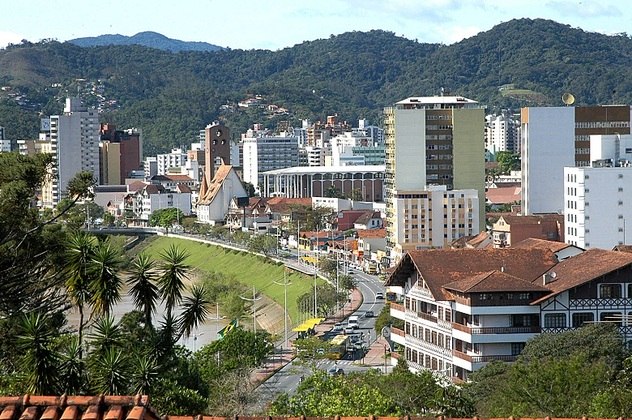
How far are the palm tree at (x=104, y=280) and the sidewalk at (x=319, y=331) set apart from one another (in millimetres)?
12947

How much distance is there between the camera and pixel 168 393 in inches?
768

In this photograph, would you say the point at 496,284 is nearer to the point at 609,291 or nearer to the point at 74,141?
the point at 609,291

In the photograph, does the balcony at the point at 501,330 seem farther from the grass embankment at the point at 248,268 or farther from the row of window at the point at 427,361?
the grass embankment at the point at 248,268

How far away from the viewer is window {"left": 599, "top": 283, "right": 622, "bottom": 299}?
97.3ft

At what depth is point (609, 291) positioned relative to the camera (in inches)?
1171

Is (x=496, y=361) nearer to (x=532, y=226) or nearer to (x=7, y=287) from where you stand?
(x=7, y=287)

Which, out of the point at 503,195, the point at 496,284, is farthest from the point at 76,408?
the point at 503,195

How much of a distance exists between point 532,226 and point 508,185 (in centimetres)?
5668

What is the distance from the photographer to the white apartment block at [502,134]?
170250mm

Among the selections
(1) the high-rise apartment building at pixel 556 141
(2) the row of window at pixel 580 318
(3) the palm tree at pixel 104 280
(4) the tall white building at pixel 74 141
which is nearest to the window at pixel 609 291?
(2) the row of window at pixel 580 318

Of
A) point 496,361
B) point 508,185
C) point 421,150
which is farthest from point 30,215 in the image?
point 508,185

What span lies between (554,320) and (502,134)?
469 feet

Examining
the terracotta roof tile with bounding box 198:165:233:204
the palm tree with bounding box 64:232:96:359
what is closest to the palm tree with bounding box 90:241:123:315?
the palm tree with bounding box 64:232:96:359

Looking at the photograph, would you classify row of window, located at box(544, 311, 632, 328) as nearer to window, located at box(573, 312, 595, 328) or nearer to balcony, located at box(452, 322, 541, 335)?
window, located at box(573, 312, 595, 328)
